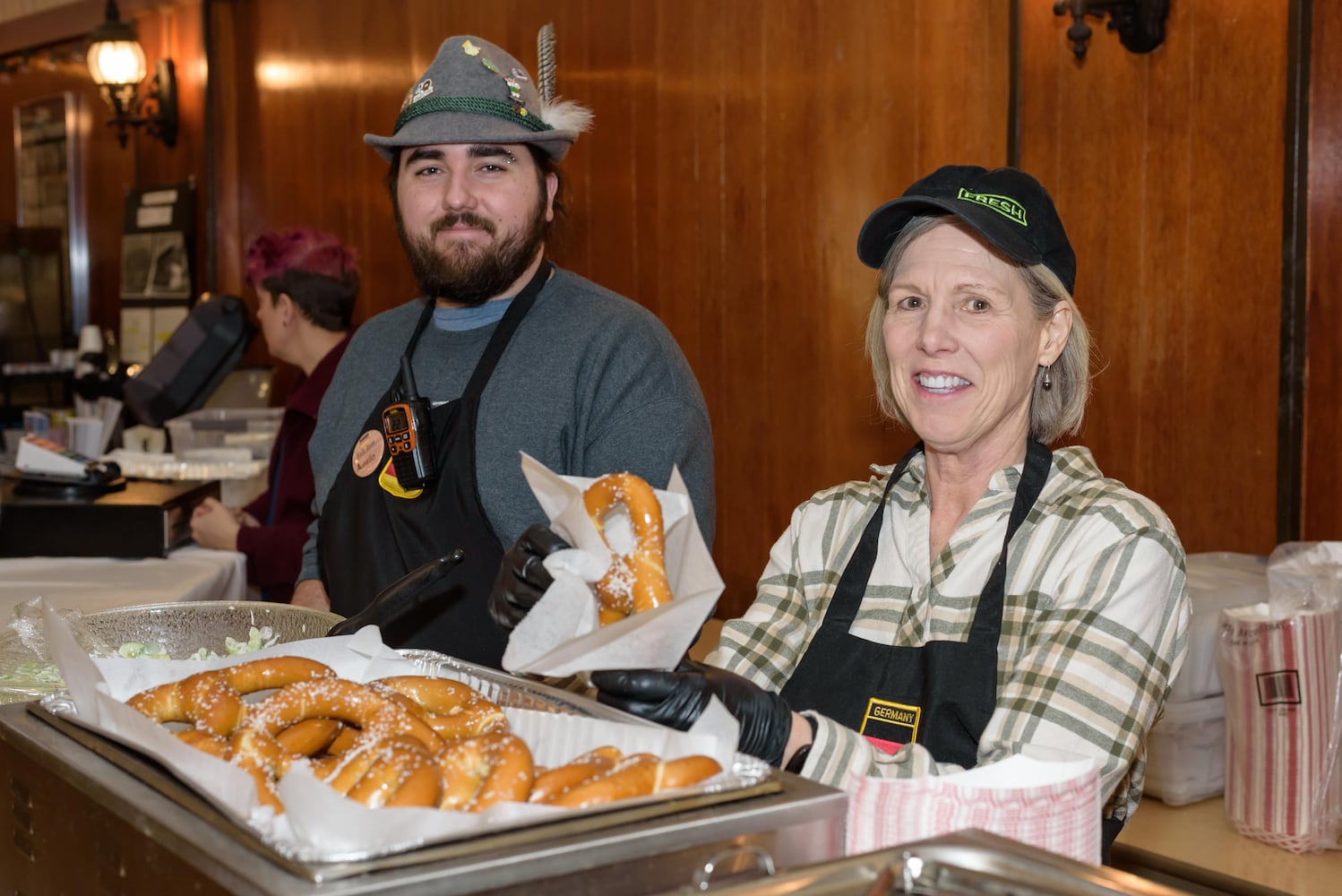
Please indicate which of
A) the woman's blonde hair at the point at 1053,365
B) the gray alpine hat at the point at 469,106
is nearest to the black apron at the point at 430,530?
the gray alpine hat at the point at 469,106

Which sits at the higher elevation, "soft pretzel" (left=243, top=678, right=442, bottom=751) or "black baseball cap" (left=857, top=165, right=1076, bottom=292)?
"black baseball cap" (left=857, top=165, right=1076, bottom=292)

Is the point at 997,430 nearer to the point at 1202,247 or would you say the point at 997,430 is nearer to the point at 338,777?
the point at 338,777

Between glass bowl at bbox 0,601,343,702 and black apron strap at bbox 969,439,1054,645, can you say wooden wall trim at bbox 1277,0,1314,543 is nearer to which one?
black apron strap at bbox 969,439,1054,645

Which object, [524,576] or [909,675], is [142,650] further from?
[909,675]

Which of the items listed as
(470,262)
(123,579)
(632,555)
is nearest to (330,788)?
(632,555)

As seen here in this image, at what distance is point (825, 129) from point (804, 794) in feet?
13.4

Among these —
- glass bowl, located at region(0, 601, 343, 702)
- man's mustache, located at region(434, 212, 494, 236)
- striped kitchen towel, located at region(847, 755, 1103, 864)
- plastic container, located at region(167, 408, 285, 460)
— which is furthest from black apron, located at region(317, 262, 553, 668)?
plastic container, located at region(167, 408, 285, 460)

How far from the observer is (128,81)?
27.0 feet

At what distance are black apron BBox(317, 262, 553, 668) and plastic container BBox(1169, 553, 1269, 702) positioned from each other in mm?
1803

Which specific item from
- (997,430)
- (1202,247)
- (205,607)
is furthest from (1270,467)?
(205,607)

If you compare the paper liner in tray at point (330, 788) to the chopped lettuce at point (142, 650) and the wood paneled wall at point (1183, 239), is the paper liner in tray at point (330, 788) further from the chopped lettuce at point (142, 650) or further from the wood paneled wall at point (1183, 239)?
the wood paneled wall at point (1183, 239)

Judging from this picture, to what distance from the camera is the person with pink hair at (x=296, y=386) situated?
11.6 ft

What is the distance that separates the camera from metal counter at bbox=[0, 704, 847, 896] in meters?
0.86

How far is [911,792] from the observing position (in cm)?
104
